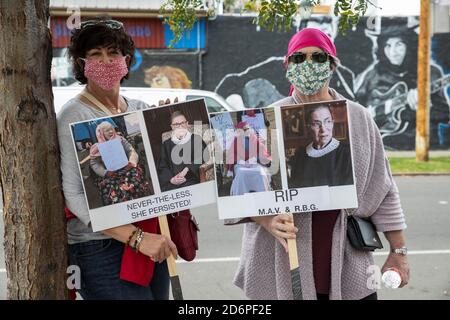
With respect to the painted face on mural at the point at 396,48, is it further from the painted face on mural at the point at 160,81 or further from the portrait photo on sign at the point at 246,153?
the portrait photo on sign at the point at 246,153

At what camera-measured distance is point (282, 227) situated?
229 centimetres

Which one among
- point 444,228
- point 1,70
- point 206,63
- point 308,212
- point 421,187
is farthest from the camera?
point 206,63

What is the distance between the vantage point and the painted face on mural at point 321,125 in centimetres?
229

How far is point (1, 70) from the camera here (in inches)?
79.9

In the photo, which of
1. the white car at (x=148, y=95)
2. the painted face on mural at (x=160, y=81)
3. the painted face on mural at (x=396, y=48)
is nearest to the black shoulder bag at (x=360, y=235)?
the white car at (x=148, y=95)

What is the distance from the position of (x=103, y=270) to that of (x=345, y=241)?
105 cm

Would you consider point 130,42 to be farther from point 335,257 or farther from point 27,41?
point 335,257

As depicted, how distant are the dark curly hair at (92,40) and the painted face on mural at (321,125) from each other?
2.90ft

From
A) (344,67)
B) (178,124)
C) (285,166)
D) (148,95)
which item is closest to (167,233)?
(178,124)

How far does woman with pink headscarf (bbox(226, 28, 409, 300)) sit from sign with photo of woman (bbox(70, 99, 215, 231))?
11.7 inches

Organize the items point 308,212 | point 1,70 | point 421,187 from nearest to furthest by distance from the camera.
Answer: point 1,70 < point 308,212 < point 421,187
